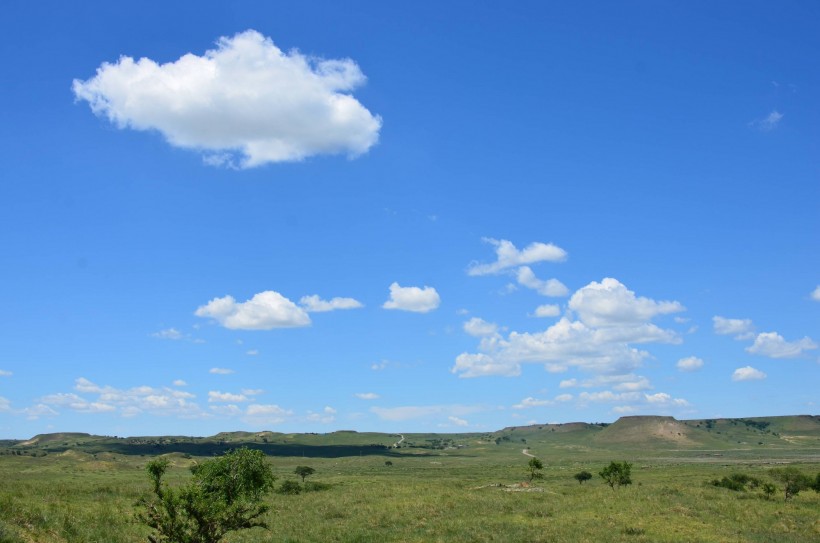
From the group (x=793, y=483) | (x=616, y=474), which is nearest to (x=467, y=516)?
(x=616, y=474)

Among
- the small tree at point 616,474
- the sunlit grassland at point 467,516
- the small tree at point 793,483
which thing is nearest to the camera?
the sunlit grassland at point 467,516

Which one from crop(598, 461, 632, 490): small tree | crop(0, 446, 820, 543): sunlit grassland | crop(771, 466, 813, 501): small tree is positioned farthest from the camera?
crop(598, 461, 632, 490): small tree

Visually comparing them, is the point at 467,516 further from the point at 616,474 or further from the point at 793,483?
the point at 793,483

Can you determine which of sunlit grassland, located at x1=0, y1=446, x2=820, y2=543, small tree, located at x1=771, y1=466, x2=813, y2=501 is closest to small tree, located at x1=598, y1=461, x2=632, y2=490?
sunlit grassland, located at x1=0, y1=446, x2=820, y2=543

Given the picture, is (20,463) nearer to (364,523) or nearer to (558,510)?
(364,523)

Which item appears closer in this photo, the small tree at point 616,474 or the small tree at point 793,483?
the small tree at point 793,483

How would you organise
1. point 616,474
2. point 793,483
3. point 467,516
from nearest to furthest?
1. point 467,516
2. point 793,483
3. point 616,474

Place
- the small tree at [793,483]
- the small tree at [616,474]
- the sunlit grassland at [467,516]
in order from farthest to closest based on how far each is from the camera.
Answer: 1. the small tree at [616,474]
2. the small tree at [793,483]
3. the sunlit grassland at [467,516]

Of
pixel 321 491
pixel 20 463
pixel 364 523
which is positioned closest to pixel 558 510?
pixel 364 523

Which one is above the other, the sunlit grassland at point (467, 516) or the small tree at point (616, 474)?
the sunlit grassland at point (467, 516)

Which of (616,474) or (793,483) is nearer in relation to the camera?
(793,483)

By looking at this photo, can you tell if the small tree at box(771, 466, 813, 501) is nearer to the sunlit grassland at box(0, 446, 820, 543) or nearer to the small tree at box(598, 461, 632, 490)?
the sunlit grassland at box(0, 446, 820, 543)

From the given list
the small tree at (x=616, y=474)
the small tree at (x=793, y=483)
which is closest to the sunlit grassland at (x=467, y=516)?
the small tree at (x=793, y=483)

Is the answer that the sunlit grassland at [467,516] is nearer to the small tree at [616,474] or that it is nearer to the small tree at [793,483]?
the small tree at [793,483]
